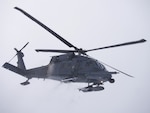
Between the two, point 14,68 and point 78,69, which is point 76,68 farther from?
point 14,68

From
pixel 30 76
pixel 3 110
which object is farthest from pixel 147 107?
pixel 30 76

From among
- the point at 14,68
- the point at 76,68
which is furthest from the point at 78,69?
the point at 14,68

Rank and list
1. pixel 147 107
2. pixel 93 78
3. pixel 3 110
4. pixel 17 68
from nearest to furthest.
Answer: pixel 93 78 < pixel 17 68 < pixel 3 110 < pixel 147 107

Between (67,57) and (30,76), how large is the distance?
564 centimetres

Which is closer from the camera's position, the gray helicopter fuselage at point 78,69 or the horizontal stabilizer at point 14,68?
the gray helicopter fuselage at point 78,69

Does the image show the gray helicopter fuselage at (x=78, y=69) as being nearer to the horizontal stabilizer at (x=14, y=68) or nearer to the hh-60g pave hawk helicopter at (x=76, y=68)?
the hh-60g pave hawk helicopter at (x=76, y=68)

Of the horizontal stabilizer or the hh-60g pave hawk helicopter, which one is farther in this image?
the horizontal stabilizer

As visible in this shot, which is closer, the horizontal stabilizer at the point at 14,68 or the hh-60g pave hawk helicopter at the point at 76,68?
the hh-60g pave hawk helicopter at the point at 76,68

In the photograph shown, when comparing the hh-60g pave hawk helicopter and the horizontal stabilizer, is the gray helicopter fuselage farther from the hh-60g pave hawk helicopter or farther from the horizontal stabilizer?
the horizontal stabilizer

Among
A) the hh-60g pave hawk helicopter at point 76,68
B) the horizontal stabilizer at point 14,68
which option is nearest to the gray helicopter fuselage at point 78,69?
the hh-60g pave hawk helicopter at point 76,68

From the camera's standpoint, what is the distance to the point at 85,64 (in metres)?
29.7

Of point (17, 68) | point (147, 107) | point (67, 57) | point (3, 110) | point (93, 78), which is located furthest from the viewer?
point (147, 107)

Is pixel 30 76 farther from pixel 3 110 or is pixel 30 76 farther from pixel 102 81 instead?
pixel 3 110

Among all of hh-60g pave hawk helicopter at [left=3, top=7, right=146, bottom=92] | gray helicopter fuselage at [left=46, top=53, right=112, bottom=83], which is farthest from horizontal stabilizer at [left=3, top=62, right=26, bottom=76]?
gray helicopter fuselage at [left=46, top=53, right=112, bottom=83]
